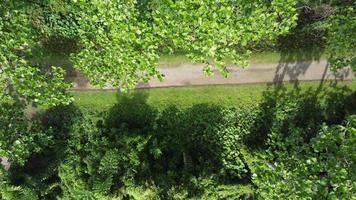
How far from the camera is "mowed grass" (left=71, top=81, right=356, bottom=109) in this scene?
2297cm

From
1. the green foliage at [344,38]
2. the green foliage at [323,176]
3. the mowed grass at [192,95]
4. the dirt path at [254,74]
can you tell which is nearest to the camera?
the green foliage at [323,176]

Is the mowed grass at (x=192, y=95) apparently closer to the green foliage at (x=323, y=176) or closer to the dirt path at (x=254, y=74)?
the dirt path at (x=254, y=74)

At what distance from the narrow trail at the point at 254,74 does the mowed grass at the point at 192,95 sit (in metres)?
0.26

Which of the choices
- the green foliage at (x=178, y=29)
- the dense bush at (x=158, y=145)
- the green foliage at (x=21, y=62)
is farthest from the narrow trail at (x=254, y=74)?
the green foliage at (x=178, y=29)

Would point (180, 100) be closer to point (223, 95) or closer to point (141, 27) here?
point (223, 95)

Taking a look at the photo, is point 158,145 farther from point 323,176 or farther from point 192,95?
point 323,176

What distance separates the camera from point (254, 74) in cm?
2306

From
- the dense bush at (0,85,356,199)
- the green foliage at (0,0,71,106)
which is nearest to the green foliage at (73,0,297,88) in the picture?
the green foliage at (0,0,71,106)

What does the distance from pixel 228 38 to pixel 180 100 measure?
302 inches

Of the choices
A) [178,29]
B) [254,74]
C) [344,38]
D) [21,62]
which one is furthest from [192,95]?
[21,62]

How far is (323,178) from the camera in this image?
14.0 meters

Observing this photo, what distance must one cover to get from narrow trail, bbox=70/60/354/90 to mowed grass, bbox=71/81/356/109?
26 cm

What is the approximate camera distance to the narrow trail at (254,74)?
22.9 meters

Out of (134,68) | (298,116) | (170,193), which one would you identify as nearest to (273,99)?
(298,116)
